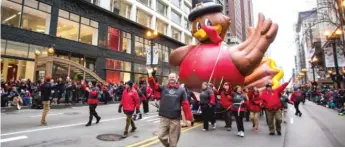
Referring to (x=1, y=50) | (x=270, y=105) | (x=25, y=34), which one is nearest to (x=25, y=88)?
(x=1, y=50)

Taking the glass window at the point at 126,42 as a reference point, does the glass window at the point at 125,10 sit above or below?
above

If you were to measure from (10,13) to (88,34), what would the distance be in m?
7.35

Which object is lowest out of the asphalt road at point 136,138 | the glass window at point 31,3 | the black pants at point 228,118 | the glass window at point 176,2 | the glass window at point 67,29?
the asphalt road at point 136,138

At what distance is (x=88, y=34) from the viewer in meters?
24.0

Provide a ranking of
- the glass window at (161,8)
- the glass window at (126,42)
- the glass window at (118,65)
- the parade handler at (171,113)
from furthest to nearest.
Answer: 1. the glass window at (161,8)
2. the glass window at (126,42)
3. the glass window at (118,65)
4. the parade handler at (171,113)

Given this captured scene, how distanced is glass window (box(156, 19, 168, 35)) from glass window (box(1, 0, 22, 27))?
20113mm

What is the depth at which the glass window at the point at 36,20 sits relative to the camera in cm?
1866

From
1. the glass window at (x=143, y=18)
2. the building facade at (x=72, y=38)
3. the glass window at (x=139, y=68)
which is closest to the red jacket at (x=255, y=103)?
the building facade at (x=72, y=38)

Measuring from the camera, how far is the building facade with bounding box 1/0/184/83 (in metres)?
17.7

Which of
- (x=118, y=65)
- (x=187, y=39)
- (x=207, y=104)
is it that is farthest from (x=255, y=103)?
(x=187, y=39)

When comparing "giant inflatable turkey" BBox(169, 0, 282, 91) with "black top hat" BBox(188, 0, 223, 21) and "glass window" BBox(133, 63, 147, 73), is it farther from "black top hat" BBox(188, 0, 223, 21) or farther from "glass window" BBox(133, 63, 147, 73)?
"glass window" BBox(133, 63, 147, 73)

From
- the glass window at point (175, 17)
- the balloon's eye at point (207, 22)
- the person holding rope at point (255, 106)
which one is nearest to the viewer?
the person holding rope at point (255, 106)

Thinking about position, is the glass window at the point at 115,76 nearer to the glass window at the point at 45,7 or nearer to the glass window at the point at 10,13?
the glass window at the point at 45,7

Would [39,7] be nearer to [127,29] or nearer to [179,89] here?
[127,29]
